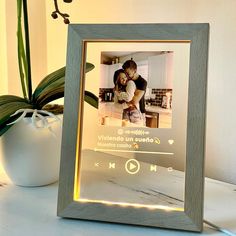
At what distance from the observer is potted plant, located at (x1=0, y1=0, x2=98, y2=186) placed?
0.71 m

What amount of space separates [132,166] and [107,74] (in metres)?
0.16

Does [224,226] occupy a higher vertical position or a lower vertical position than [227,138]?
lower

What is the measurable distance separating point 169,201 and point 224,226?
0.10m

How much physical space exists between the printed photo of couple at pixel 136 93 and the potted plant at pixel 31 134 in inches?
7.2

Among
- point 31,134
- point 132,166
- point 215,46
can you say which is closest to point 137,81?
point 132,166

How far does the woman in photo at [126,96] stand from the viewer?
1.94 feet

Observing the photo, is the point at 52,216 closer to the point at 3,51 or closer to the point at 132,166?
the point at 132,166

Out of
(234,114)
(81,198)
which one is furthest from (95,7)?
(81,198)

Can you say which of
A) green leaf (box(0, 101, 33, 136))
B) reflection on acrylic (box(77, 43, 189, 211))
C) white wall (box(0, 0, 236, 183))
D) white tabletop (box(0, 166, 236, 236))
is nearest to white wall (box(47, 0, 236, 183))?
white wall (box(0, 0, 236, 183))

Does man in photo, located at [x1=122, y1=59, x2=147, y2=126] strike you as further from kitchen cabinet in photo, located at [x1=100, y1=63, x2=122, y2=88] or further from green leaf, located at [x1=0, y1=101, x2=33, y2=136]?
green leaf, located at [x1=0, y1=101, x2=33, y2=136]

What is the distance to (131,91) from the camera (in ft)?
1.94

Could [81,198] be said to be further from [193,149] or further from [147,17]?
[147,17]

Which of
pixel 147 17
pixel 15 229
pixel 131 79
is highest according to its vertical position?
pixel 147 17

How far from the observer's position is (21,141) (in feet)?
2.35
